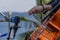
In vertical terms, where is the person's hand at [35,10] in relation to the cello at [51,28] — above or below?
above

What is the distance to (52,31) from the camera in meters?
1.01

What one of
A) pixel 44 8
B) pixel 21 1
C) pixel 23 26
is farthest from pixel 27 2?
pixel 44 8

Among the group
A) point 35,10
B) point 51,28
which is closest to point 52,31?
point 51,28

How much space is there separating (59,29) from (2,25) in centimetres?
150

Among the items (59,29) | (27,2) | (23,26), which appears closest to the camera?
(59,29)

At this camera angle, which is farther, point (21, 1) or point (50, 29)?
point (21, 1)

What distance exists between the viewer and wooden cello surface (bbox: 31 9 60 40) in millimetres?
984

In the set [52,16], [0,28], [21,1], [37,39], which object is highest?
[52,16]

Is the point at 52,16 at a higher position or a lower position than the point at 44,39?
higher

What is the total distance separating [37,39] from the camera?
994mm

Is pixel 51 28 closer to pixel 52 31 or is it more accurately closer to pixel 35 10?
pixel 52 31

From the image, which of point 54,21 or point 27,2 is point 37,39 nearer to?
point 54,21

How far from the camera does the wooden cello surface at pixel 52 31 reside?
98 cm

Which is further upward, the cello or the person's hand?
the person's hand
